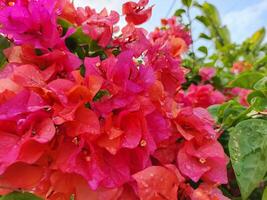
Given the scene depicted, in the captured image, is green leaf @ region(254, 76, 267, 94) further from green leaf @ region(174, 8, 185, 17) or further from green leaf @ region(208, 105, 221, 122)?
green leaf @ region(174, 8, 185, 17)

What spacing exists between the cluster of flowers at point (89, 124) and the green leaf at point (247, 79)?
24cm

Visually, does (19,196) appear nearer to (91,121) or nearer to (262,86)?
(91,121)

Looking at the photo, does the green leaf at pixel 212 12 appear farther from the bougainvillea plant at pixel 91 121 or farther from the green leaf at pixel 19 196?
the green leaf at pixel 19 196

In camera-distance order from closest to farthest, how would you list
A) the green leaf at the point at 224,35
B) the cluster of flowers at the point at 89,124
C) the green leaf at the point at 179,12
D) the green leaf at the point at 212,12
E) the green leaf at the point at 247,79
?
the cluster of flowers at the point at 89,124
the green leaf at the point at 247,79
the green leaf at the point at 179,12
the green leaf at the point at 212,12
the green leaf at the point at 224,35

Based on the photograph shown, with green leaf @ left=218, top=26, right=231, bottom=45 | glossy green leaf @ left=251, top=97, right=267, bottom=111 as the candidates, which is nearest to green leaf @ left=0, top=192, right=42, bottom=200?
glossy green leaf @ left=251, top=97, right=267, bottom=111

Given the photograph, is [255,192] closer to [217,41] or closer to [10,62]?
[10,62]

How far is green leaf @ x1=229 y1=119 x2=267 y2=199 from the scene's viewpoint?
0.55 m

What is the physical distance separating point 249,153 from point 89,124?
228 mm

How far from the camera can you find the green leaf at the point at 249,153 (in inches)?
21.5

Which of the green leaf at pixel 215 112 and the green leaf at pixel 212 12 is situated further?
the green leaf at pixel 212 12

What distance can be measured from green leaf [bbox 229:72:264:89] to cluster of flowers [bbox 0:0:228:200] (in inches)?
9.4

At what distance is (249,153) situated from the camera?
1.88 ft

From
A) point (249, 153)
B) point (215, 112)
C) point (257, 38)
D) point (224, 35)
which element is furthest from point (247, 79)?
point (257, 38)

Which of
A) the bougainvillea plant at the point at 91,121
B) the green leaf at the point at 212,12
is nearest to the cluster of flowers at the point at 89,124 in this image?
the bougainvillea plant at the point at 91,121
